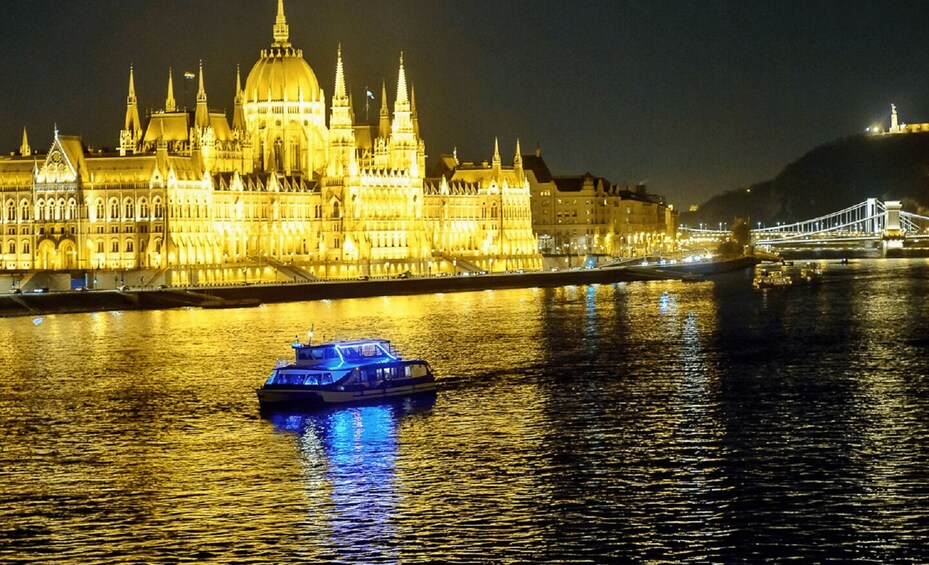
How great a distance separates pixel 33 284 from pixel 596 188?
92.4 meters

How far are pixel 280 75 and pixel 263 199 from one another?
15.8 meters

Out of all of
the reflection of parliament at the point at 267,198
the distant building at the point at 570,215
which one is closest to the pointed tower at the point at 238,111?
the reflection of parliament at the point at 267,198

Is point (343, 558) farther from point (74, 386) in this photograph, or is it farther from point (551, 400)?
point (74, 386)

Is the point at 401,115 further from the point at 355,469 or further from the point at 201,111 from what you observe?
the point at 355,469

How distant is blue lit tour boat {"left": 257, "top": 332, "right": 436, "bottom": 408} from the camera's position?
53.8 metres

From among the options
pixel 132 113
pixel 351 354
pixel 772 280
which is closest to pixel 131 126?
pixel 132 113

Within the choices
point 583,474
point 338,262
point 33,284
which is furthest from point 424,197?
point 583,474

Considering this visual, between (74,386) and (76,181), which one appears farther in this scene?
(76,181)

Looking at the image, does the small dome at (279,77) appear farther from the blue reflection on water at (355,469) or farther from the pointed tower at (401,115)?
the blue reflection on water at (355,469)

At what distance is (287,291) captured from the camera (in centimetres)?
12006

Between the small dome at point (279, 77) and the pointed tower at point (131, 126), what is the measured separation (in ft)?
33.7

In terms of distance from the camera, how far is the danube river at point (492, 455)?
34812mm

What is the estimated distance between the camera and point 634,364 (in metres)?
67.2

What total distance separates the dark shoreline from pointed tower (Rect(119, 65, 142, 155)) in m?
25.1
